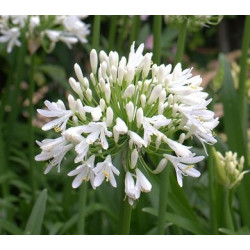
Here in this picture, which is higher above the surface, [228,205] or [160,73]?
[160,73]

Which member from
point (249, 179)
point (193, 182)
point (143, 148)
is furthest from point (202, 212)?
point (143, 148)

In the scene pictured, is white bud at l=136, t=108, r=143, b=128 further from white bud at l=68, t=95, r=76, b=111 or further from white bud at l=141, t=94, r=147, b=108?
white bud at l=68, t=95, r=76, b=111

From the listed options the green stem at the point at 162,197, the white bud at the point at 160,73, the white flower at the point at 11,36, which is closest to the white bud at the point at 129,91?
the white bud at the point at 160,73

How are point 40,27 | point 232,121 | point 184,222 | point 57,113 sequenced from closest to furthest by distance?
point 57,113 → point 184,222 → point 232,121 → point 40,27

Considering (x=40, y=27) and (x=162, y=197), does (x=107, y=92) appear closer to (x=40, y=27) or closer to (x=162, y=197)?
(x=162, y=197)

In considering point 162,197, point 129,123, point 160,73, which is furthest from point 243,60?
point 129,123
